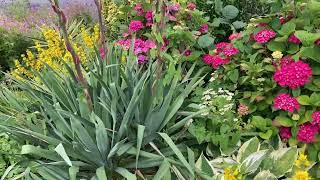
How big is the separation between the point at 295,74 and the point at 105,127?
4.11 ft

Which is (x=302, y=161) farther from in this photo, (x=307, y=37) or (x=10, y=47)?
(x=10, y=47)

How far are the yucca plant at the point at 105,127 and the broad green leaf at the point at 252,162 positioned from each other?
1.04ft

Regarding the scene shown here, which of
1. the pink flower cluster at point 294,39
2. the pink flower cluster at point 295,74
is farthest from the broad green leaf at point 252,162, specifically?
the pink flower cluster at point 294,39

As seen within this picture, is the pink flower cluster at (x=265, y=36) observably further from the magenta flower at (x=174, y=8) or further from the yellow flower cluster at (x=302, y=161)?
the yellow flower cluster at (x=302, y=161)

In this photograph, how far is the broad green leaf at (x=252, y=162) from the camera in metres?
2.88

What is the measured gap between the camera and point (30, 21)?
8414 millimetres

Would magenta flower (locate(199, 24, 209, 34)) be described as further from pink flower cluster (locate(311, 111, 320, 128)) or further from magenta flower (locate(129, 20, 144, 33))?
pink flower cluster (locate(311, 111, 320, 128))

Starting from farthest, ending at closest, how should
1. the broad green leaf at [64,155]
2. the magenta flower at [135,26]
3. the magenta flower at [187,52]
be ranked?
the magenta flower at [135,26] < the magenta flower at [187,52] < the broad green leaf at [64,155]

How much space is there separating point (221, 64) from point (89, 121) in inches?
47.3

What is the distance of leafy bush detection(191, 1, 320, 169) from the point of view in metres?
3.05

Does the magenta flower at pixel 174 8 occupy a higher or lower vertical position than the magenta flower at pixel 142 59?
higher

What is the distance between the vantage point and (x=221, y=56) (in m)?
3.66

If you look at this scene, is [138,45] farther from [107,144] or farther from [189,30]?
[107,144]

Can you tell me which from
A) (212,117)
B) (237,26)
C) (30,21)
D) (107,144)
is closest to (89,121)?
(107,144)
